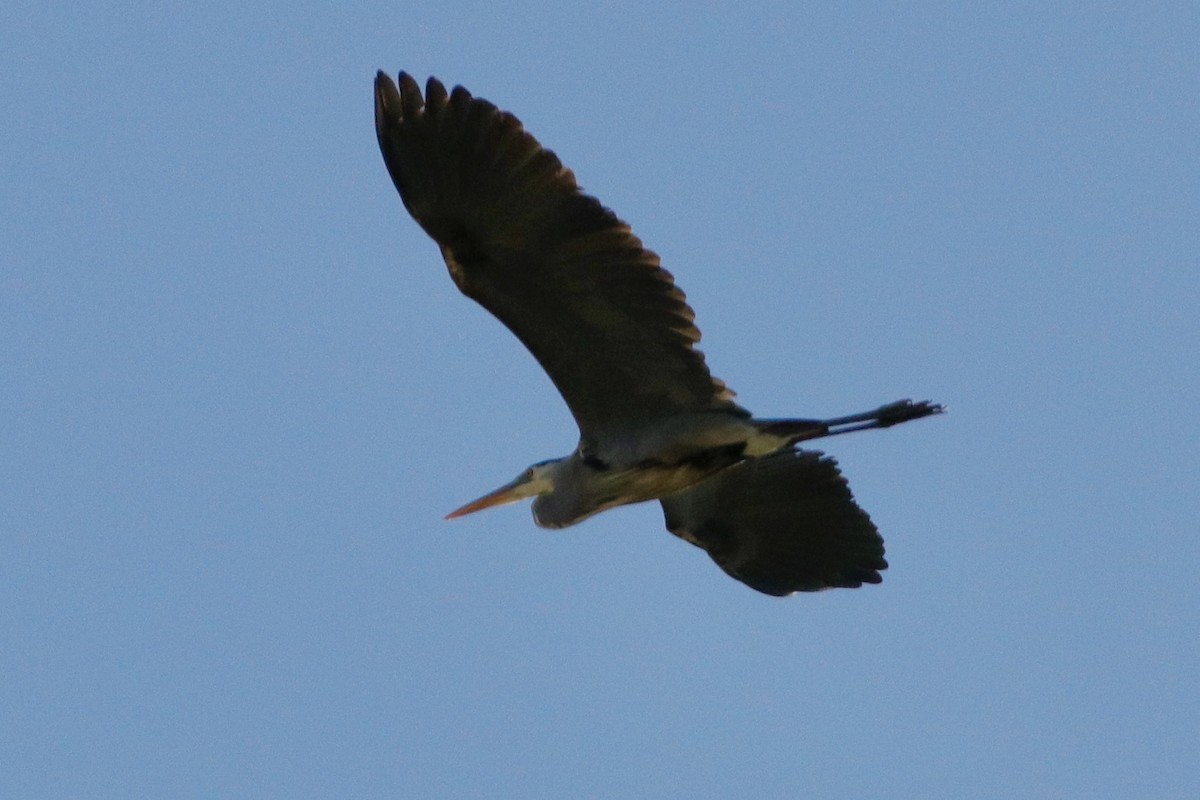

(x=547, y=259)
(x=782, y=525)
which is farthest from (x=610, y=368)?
(x=782, y=525)

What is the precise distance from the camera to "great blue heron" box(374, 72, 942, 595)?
26.5ft

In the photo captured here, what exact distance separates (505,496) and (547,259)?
173 cm

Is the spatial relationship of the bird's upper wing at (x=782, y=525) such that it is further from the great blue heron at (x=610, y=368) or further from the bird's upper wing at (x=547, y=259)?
the bird's upper wing at (x=547, y=259)

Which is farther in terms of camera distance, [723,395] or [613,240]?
[723,395]

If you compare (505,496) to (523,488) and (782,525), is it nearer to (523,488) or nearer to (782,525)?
(523,488)

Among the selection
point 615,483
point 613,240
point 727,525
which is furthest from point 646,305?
point 727,525

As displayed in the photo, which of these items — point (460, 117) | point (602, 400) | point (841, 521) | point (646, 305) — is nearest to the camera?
point (460, 117)

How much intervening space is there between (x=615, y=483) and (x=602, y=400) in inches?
16.5

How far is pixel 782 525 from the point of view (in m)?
10.1

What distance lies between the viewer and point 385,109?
809 cm

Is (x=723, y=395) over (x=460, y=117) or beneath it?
beneath

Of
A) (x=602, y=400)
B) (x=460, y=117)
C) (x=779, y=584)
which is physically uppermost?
(x=460, y=117)

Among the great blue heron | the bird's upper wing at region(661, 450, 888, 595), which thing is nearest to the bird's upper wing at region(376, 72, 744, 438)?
the great blue heron

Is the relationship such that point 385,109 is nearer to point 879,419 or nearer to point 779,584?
point 879,419
